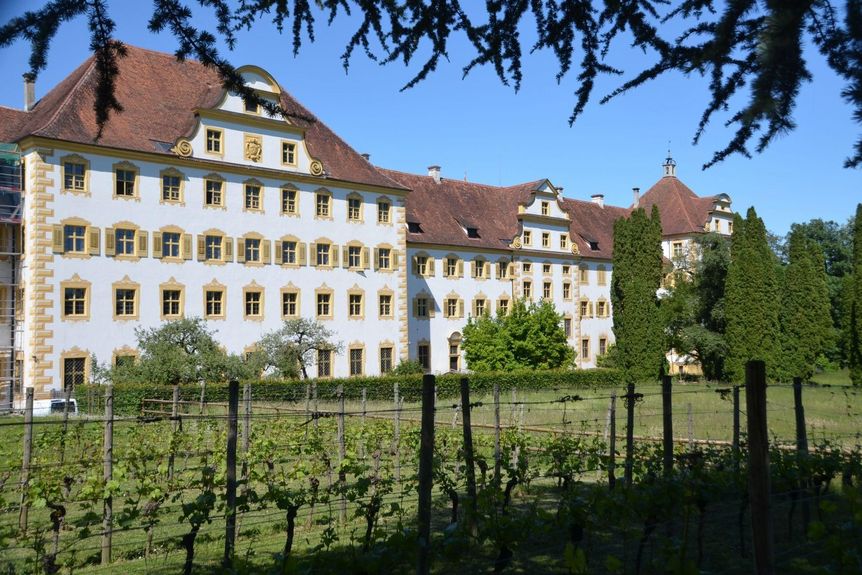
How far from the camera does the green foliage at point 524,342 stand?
3988 cm

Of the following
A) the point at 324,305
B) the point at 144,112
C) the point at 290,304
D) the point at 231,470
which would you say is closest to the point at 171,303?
the point at 290,304

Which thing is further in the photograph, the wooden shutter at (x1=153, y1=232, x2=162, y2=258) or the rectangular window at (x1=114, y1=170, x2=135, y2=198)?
the wooden shutter at (x1=153, y1=232, x2=162, y2=258)

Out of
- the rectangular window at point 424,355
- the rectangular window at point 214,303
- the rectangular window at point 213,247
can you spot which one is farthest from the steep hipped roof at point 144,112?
the rectangular window at point 424,355

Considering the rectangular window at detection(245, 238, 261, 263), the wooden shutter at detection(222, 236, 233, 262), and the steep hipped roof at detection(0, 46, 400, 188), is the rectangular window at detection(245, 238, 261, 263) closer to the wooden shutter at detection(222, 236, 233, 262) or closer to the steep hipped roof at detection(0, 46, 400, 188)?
the wooden shutter at detection(222, 236, 233, 262)

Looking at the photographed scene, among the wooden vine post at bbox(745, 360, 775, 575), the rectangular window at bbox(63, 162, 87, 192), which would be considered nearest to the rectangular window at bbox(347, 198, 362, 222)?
the rectangular window at bbox(63, 162, 87, 192)

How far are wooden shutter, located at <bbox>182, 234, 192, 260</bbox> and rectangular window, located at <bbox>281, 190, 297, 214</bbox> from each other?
4.40 meters

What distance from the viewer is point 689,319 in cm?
4416

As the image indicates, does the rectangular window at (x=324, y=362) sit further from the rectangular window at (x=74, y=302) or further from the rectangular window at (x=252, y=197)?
the rectangular window at (x=74, y=302)

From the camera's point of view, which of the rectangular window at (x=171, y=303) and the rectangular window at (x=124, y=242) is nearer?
the rectangular window at (x=124, y=242)

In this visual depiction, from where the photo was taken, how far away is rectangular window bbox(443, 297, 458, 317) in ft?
142

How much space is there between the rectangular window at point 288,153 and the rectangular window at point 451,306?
11.8 m

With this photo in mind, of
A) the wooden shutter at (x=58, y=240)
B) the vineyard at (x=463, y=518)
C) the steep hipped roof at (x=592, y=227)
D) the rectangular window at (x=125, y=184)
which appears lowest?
the vineyard at (x=463, y=518)

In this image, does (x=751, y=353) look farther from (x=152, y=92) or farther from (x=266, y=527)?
(x=266, y=527)

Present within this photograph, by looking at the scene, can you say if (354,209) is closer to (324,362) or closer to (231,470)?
(324,362)
